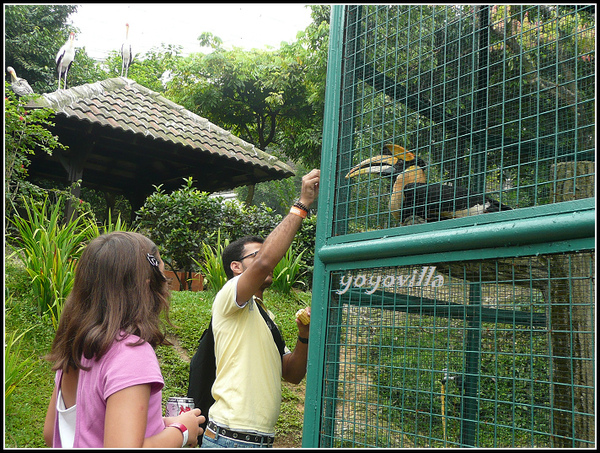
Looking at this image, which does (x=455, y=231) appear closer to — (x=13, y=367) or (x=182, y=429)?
(x=182, y=429)

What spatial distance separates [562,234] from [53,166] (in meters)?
11.0

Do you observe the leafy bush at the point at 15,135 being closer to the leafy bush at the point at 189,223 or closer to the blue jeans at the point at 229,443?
the leafy bush at the point at 189,223

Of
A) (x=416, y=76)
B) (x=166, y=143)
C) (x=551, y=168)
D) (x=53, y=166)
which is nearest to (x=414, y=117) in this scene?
(x=416, y=76)

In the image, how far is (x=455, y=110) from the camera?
6.66 feet

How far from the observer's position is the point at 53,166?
1071 centimetres

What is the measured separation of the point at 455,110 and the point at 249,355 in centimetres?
139

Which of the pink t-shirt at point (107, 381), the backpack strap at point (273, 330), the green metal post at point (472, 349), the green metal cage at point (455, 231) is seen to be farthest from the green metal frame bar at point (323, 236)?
the pink t-shirt at point (107, 381)

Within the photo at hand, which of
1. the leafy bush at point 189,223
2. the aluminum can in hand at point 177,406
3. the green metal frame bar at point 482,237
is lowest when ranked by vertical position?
the aluminum can in hand at point 177,406

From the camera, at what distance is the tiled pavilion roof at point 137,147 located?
8.23m

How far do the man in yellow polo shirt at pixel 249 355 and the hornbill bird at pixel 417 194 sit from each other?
42 cm

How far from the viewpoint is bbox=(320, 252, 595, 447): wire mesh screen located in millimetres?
1529

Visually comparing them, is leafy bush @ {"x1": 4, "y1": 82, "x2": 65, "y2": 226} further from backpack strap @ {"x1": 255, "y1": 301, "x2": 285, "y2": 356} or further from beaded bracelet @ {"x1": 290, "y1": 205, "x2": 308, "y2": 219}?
beaded bracelet @ {"x1": 290, "y1": 205, "x2": 308, "y2": 219}

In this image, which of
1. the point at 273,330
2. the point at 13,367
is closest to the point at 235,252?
the point at 273,330

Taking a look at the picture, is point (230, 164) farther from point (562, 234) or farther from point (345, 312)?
point (562, 234)
